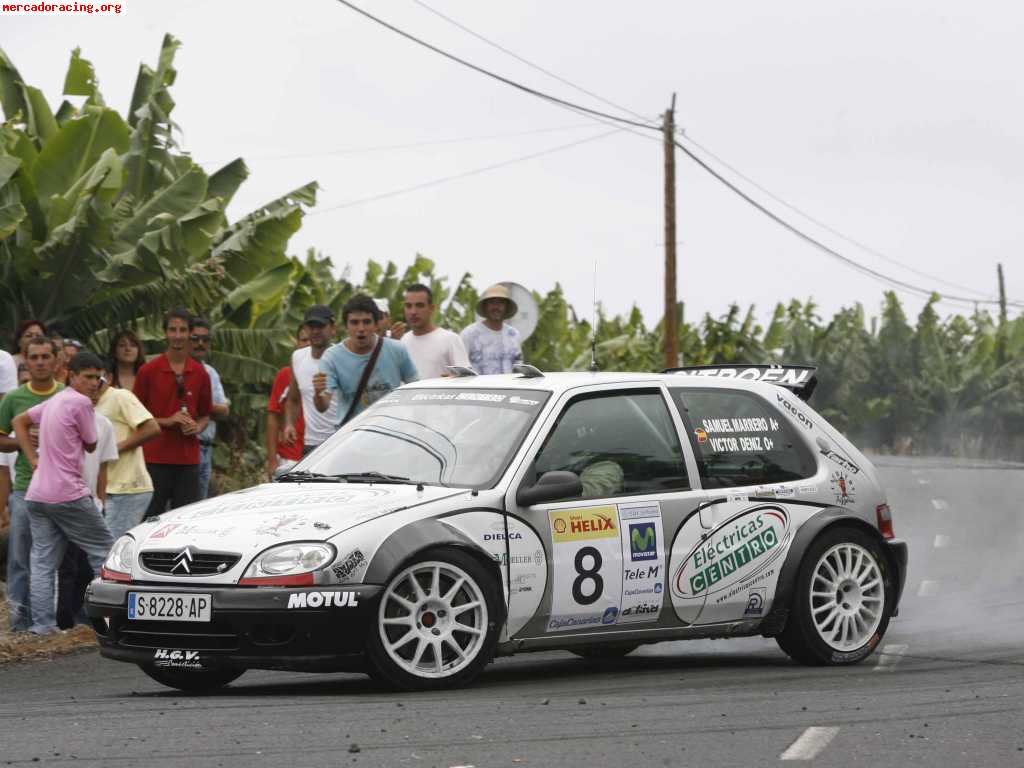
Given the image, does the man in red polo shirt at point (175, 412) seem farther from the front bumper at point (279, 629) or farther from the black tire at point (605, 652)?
the front bumper at point (279, 629)

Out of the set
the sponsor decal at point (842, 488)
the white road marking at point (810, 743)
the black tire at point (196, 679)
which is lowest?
the black tire at point (196, 679)

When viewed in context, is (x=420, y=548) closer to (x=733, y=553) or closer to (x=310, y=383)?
(x=733, y=553)

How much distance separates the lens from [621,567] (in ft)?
28.7

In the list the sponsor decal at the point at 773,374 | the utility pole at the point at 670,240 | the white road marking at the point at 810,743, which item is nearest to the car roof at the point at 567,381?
the sponsor decal at the point at 773,374

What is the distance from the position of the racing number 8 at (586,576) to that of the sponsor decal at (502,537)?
14.2 inches

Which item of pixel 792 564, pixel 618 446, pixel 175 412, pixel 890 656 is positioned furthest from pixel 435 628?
pixel 175 412

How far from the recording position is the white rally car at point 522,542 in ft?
26.0

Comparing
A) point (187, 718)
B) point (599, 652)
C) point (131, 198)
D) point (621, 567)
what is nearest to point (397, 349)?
point (599, 652)

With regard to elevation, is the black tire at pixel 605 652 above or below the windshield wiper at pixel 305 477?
below

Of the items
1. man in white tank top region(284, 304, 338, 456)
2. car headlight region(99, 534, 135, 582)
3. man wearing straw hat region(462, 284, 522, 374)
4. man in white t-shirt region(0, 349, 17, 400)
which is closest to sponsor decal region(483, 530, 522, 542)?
car headlight region(99, 534, 135, 582)

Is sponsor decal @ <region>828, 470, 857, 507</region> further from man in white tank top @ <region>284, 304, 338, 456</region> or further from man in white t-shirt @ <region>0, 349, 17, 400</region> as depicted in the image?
man in white t-shirt @ <region>0, 349, 17, 400</region>

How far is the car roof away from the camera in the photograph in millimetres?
9141

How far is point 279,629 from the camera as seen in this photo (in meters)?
7.89

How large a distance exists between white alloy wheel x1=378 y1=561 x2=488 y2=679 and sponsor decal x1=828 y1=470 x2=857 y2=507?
7.86 ft
